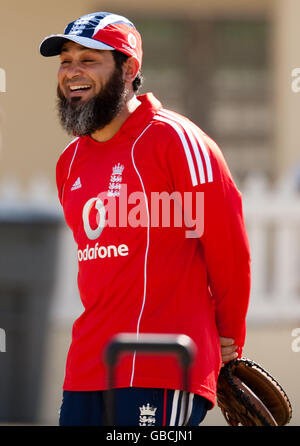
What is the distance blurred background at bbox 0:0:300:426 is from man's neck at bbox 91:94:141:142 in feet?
16.2

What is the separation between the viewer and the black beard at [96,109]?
11.5 feet

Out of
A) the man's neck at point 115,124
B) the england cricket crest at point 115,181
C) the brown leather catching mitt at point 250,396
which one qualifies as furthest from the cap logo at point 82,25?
the brown leather catching mitt at point 250,396

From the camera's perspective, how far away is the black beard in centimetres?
350

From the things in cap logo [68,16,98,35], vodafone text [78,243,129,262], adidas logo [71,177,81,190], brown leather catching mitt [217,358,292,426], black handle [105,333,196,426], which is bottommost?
brown leather catching mitt [217,358,292,426]

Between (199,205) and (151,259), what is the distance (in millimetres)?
242

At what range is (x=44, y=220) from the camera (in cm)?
666

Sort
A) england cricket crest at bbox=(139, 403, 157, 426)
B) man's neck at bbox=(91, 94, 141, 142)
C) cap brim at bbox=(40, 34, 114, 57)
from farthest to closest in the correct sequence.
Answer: man's neck at bbox=(91, 94, 141, 142) < cap brim at bbox=(40, 34, 114, 57) < england cricket crest at bbox=(139, 403, 157, 426)

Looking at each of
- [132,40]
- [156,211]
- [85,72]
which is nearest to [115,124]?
[85,72]

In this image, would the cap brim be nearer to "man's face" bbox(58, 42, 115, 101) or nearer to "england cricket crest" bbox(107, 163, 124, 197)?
"man's face" bbox(58, 42, 115, 101)

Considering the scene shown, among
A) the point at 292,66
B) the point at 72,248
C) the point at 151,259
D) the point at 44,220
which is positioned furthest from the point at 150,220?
the point at 292,66

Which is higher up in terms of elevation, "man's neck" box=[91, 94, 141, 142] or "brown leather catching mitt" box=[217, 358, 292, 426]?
"man's neck" box=[91, 94, 141, 142]

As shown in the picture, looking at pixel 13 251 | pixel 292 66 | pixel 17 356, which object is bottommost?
pixel 17 356

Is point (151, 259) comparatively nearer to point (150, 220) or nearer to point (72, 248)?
point (150, 220)

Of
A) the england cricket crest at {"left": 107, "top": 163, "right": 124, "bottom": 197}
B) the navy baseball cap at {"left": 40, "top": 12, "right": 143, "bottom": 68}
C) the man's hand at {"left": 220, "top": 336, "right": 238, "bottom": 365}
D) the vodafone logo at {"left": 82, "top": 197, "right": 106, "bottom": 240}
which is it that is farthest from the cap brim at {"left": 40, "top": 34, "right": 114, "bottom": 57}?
the man's hand at {"left": 220, "top": 336, "right": 238, "bottom": 365}
